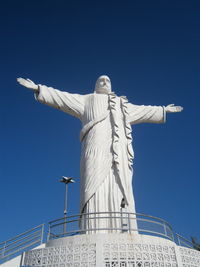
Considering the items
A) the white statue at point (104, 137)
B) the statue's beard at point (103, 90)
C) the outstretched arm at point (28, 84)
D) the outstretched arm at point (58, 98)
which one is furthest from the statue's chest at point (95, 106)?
the outstretched arm at point (28, 84)

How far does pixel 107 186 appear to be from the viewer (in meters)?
8.40

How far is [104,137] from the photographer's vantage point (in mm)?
9297

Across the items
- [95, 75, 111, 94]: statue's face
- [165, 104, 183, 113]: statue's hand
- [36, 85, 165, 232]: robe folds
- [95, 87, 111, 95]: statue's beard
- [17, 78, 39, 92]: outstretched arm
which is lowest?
[36, 85, 165, 232]: robe folds

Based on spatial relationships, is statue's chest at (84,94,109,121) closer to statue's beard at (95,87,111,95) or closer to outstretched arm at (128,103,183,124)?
statue's beard at (95,87,111,95)

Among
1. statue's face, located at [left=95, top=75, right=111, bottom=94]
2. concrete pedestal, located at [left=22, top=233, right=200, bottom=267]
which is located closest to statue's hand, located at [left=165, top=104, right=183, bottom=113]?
statue's face, located at [left=95, top=75, right=111, bottom=94]

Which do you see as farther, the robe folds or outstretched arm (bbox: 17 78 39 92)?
outstretched arm (bbox: 17 78 39 92)

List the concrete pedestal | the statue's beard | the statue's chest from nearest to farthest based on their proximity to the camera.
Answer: the concrete pedestal, the statue's chest, the statue's beard

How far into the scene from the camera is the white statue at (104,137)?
8211 mm

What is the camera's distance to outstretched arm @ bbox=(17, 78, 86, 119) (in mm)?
9641

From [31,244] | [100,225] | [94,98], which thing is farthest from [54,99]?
[31,244]

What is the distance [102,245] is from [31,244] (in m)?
5.07

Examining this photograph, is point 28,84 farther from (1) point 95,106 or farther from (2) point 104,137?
(2) point 104,137

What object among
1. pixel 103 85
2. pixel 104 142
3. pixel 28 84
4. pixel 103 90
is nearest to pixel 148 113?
pixel 103 90

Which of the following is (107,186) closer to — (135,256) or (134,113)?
(135,256)
